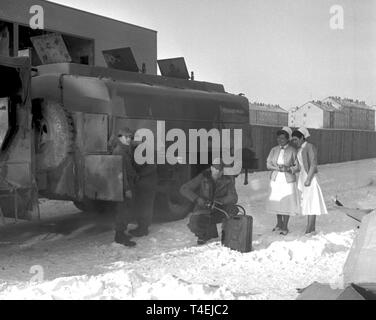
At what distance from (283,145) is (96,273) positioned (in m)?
3.34

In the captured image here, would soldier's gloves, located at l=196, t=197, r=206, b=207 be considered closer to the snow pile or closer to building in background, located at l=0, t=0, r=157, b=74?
the snow pile

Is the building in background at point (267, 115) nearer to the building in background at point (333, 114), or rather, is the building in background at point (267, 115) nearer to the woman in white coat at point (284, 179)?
the building in background at point (333, 114)

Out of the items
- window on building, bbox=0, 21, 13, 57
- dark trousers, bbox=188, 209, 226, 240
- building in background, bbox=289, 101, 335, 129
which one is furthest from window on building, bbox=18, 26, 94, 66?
building in background, bbox=289, 101, 335, 129

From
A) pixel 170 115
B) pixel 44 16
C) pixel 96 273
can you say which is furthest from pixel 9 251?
pixel 44 16

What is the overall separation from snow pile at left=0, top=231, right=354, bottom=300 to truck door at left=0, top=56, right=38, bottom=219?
1498 millimetres

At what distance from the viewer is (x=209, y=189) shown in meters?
6.89

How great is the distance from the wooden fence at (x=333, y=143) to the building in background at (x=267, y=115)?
0.94m

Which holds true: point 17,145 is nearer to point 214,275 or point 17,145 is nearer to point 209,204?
point 209,204

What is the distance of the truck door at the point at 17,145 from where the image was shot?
20.5 ft

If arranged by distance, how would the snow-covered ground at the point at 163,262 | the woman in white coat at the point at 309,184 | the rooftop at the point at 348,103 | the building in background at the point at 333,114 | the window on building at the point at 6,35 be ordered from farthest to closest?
1. the rooftop at the point at 348,103
2. the building in background at the point at 333,114
3. the window on building at the point at 6,35
4. the woman in white coat at the point at 309,184
5. the snow-covered ground at the point at 163,262

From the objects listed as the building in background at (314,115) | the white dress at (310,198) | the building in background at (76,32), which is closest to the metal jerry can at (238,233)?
the white dress at (310,198)

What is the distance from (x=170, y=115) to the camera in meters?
8.70
